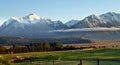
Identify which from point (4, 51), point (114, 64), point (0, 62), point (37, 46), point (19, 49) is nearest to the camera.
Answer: point (0, 62)

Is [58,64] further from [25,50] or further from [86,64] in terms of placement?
[25,50]

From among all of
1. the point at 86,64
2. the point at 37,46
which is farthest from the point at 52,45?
the point at 86,64

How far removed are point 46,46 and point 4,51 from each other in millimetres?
25301

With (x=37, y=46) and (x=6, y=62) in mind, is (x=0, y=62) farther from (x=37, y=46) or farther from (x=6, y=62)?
(x=37, y=46)

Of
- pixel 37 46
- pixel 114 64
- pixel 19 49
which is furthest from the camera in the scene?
pixel 37 46

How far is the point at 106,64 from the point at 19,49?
86094 millimetres

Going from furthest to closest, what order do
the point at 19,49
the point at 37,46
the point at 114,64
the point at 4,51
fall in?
the point at 37,46, the point at 19,49, the point at 4,51, the point at 114,64

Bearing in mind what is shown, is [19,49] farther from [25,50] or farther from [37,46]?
[37,46]

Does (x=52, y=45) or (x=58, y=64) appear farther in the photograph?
(x=52, y=45)

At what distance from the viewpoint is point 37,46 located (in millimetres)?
155750

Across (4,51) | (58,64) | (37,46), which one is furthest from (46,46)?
(58,64)

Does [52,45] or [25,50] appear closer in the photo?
[25,50]

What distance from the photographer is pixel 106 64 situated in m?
61.7

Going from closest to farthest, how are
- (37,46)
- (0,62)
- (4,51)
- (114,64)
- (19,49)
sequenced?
(0,62) < (114,64) < (4,51) < (19,49) < (37,46)
